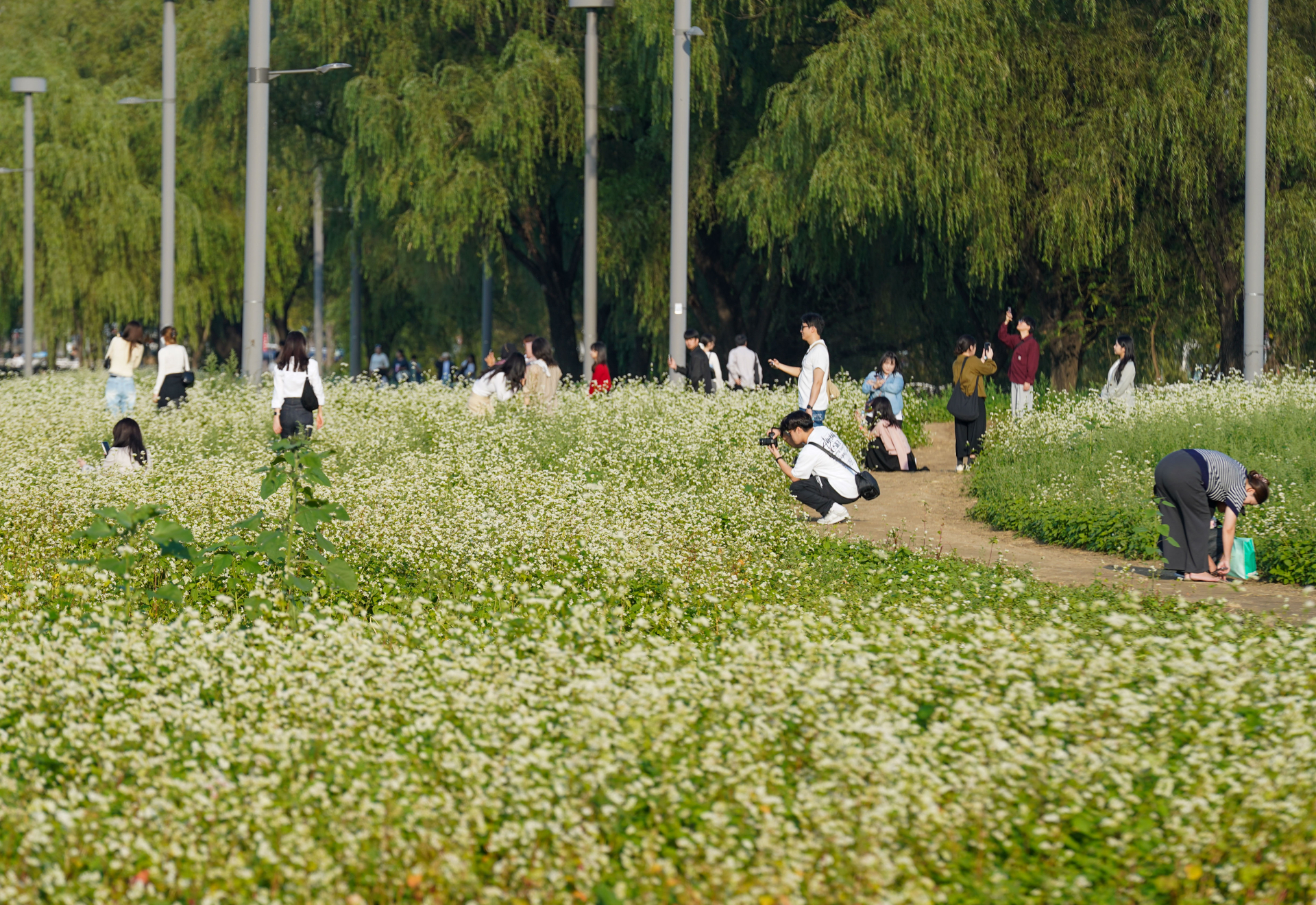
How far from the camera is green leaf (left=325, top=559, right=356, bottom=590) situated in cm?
767

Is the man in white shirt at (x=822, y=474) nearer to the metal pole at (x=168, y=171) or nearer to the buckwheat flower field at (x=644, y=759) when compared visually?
the buckwheat flower field at (x=644, y=759)

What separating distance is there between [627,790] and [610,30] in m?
22.3

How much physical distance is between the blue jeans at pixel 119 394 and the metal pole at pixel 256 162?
1.52m

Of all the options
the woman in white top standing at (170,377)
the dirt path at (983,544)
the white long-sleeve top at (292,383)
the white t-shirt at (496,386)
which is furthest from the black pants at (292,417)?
the dirt path at (983,544)

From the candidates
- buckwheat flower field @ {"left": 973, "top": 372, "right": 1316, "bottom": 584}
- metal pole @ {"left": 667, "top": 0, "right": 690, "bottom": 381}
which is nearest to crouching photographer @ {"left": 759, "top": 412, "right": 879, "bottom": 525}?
buckwheat flower field @ {"left": 973, "top": 372, "right": 1316, "bottom": 584}

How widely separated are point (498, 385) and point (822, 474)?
5905 mm

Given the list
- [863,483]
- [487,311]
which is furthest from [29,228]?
[863,483]

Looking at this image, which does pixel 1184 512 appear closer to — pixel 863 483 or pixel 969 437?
pixel 863 483

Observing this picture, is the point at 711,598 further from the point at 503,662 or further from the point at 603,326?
the point at 603,326

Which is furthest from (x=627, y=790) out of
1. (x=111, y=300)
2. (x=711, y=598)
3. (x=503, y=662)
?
(x=111, y=300)

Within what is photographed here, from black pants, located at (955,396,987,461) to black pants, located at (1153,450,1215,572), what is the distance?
6.56 m

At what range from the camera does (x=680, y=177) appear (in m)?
20.5

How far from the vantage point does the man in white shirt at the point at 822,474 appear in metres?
12.9

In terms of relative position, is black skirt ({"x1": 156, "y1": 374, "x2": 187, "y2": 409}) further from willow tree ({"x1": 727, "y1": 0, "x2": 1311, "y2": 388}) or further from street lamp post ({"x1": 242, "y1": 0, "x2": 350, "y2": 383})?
willow tree ({"x1": 727, "y1": 0, "x2": 1311, "y2": 388})
